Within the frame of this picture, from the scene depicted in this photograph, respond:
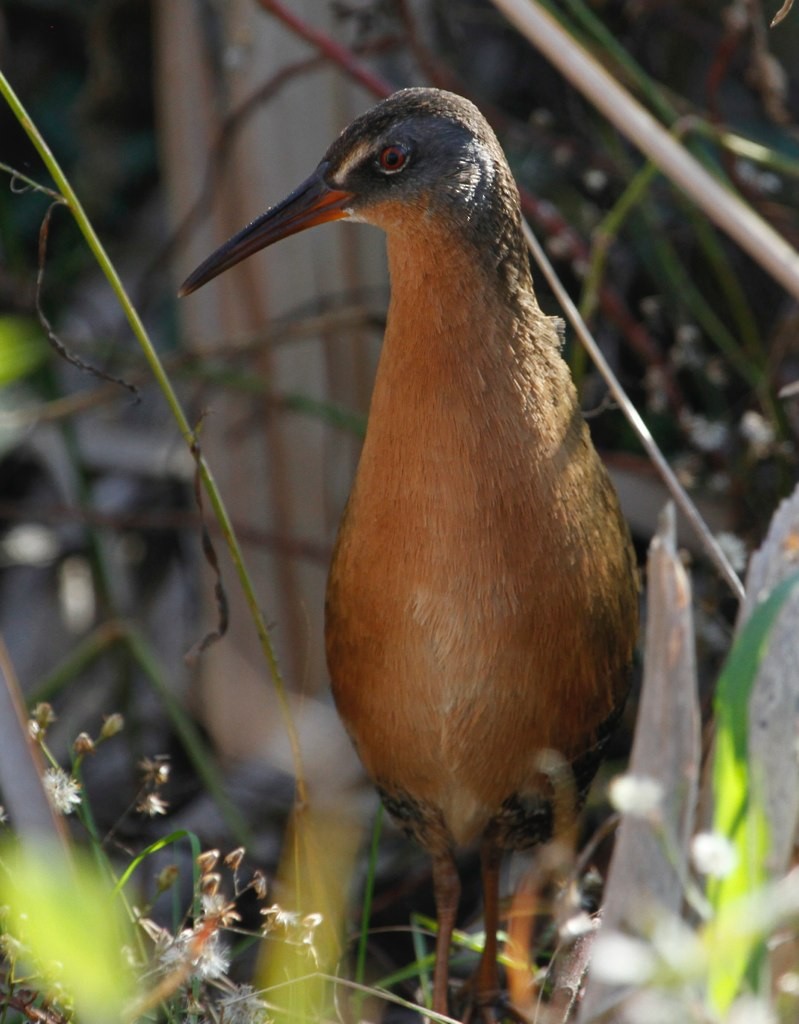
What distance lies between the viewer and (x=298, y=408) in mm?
2770

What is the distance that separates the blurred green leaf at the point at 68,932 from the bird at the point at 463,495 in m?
0.56

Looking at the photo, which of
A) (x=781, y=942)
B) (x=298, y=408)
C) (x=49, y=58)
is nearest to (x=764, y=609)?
(x=781, y=942)

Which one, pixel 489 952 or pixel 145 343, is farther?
pixel 489 952

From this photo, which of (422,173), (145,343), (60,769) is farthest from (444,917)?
(422,173)

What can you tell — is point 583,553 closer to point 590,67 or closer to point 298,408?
point 590,67

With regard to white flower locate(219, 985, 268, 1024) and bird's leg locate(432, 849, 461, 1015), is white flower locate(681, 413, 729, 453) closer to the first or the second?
bird's leg locate(432, 849, 461, 1015)

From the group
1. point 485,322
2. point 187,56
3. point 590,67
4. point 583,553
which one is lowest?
point 583,553

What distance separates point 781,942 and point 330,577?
3.10 feet

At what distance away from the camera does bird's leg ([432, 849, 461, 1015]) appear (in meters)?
2.10

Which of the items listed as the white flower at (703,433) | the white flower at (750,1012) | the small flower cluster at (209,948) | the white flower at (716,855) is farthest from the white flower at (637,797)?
the white flower at (703,433)

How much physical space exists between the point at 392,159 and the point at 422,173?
49 millimetres

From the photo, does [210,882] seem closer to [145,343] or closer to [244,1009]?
[244,1009]

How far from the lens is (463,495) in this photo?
1761 mm

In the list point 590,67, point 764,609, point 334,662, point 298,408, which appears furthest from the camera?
point 298,408
